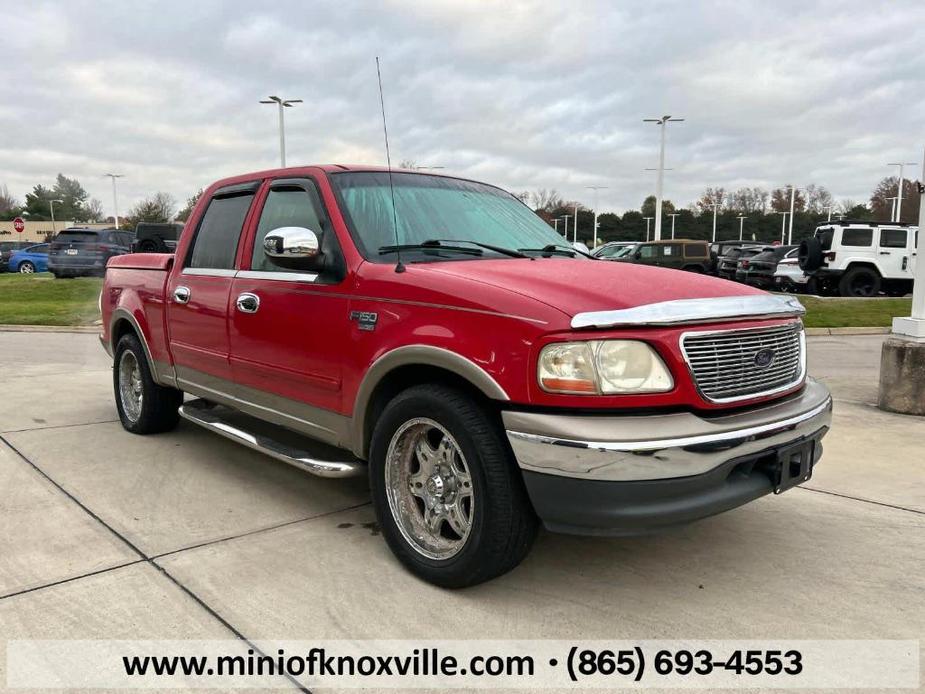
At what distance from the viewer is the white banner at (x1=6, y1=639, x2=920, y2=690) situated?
8.45 feet

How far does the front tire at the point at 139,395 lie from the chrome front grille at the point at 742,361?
4.09 meters

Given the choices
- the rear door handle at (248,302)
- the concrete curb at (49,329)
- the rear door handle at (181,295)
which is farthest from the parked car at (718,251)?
the rear door handle at (248,302)

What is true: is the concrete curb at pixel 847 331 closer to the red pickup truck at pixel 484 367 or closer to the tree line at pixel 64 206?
the red pickup truck at pixel 484 367

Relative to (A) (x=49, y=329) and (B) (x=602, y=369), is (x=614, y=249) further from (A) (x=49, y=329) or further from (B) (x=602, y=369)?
(B) (x=602, y=369)

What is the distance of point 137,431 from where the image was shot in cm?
579

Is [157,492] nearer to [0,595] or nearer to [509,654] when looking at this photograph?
[0,595]

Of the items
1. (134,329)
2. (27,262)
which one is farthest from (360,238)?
(27,262)

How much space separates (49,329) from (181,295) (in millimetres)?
10102

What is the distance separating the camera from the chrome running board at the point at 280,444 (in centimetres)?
364

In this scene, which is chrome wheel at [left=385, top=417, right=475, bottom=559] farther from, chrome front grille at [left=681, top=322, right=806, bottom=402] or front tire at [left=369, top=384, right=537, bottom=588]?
chrome front grille at [left=681, top=322, right=806, bottom=402]

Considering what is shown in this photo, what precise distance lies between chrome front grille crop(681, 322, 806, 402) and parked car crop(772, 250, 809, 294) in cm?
1890

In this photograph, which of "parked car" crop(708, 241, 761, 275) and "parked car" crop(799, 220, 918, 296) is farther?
"parked car" crop(708, 241, 761, 275)

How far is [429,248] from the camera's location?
3.72 meters

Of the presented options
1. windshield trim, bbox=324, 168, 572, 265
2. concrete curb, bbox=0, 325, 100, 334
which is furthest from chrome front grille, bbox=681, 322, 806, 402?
concrete curb, bbox=0, 325, 100, 334
